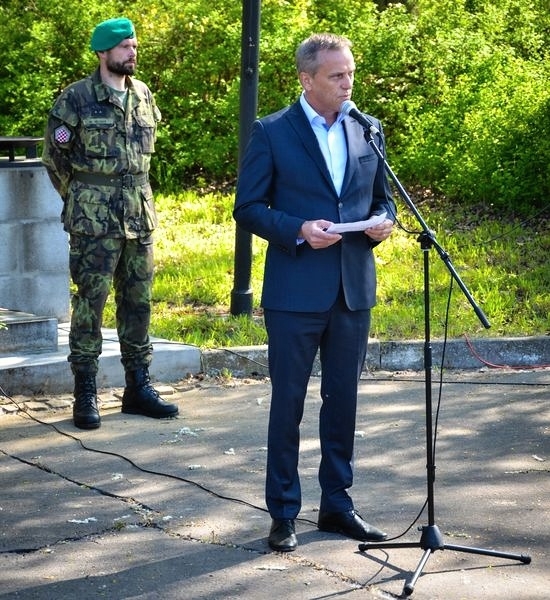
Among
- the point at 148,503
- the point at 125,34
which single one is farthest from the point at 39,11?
the point at 148,503

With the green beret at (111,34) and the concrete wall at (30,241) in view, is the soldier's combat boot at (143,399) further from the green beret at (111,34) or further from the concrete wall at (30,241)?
the green beret at (111,34)

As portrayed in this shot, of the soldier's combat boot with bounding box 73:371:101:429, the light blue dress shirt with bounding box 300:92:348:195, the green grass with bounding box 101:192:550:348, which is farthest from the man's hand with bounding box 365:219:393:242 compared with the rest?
the green grass with bounding box 101:192:550:348

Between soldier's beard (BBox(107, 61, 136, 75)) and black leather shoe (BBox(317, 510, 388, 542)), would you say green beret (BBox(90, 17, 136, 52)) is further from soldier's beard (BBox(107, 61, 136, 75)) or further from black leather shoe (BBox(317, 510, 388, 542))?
black leather shoe (BBox(317, 510, 388, 542))

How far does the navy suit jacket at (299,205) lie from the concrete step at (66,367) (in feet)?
9.65

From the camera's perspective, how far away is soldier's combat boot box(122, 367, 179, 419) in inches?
312

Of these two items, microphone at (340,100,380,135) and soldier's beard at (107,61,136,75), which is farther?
soldier's beard at (107,61,136,75)

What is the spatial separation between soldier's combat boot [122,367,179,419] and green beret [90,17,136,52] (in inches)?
74.9

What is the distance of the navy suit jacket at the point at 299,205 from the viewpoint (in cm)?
561

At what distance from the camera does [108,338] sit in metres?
9.11

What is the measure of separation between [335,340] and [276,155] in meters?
0.83

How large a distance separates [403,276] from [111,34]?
4.07m

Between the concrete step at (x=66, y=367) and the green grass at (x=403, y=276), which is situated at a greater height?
the green grass at (x=403, y=276)

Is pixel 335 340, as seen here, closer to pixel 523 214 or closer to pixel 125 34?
pixel 125 34

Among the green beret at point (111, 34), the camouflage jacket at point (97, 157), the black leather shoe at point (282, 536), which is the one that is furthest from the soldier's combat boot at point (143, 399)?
the black leather shoe at point (282, 536)
